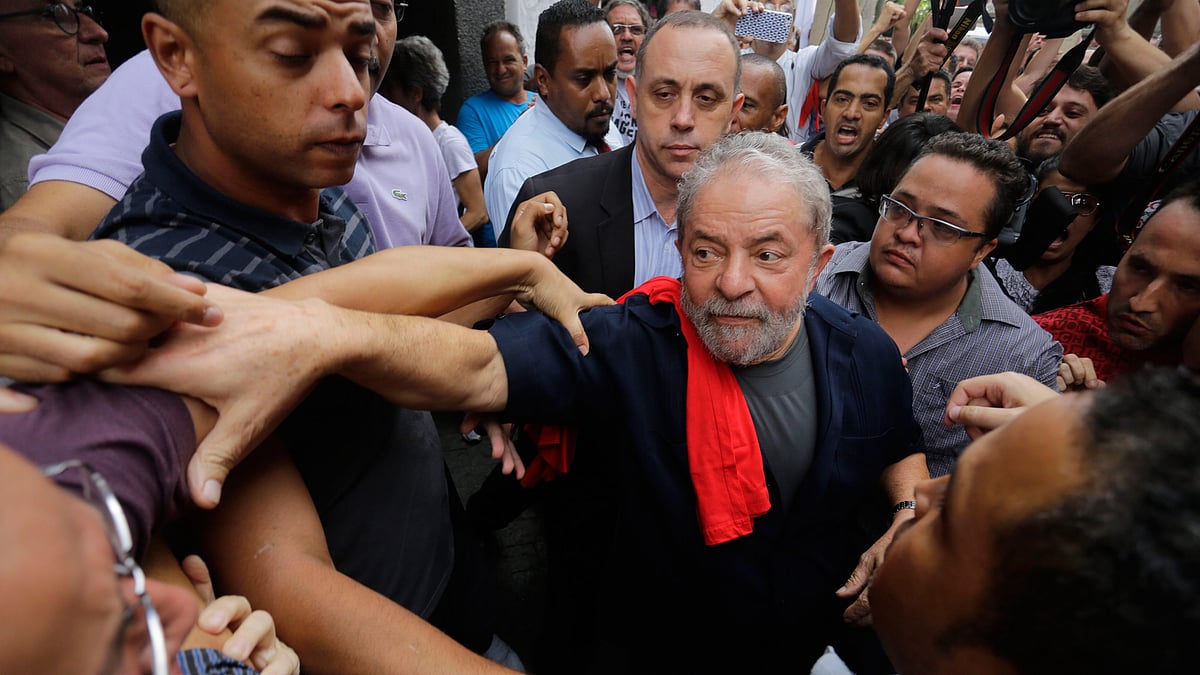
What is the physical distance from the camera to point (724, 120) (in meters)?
2.75

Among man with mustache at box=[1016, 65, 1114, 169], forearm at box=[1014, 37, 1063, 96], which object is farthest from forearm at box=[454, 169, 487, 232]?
forearm at box=[1014, 37, 1063, 96]

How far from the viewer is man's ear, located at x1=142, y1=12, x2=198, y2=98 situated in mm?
1186

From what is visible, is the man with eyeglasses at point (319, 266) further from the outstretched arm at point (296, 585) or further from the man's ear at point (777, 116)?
the man's ear at point (777, 116)

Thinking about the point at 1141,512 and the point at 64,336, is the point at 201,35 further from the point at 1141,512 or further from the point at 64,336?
the point at 1141,512

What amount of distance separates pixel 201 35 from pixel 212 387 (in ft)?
2.41

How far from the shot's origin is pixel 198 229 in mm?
1171

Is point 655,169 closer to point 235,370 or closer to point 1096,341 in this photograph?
point 1096,341

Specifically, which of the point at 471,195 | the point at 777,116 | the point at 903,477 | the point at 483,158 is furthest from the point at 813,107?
the point at 903,477

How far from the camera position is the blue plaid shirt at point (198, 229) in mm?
1126

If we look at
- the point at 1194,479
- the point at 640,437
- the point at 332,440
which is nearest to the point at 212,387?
the point at 332,440

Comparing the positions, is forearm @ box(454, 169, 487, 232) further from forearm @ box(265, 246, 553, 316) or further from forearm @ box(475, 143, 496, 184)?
forearm @ box(265, 246, 553, 316)

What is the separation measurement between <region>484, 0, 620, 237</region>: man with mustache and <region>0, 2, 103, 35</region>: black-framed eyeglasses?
1864mm

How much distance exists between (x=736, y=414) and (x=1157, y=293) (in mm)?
1780

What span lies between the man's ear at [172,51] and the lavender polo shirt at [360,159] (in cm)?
50
